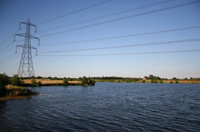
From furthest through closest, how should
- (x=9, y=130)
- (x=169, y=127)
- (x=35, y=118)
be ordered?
1. (x=35, y=118)
2. (x=169, y=127)
3. (x=9, y=130)

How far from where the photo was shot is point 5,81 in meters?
39.8

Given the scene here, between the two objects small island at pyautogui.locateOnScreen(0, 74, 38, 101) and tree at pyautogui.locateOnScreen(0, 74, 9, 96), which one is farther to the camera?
small island at pyautogui.locateOnScreen(0, 74, 38, 101)

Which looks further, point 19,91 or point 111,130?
point 19,91

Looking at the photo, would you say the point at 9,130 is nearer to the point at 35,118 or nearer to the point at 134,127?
the point at 35,118

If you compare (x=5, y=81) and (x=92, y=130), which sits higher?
(x=5, y=81)

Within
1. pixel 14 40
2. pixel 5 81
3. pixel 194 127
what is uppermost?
pixel 14 40

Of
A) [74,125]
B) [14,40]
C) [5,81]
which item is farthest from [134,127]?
[14,40]

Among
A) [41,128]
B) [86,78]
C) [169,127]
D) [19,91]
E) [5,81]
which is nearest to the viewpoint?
[41,128]

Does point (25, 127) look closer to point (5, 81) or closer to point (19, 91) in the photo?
point (5, 81)

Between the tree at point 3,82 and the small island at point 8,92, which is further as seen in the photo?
the small island at point 8,92

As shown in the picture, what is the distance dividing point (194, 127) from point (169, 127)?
3.84m

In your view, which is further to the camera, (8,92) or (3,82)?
(8,92)

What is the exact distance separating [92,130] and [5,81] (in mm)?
35339

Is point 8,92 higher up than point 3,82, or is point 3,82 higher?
point 3,82
